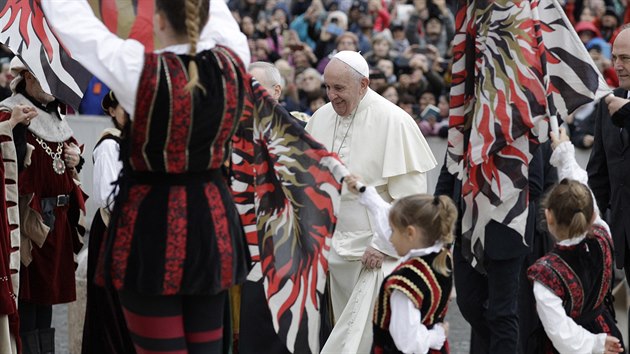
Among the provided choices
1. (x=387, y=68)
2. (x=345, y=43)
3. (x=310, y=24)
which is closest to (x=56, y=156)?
(x=387, y=68)

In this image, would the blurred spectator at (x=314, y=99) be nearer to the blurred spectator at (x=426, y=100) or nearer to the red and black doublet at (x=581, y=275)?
the blurred spectator at (x=426, y=100)

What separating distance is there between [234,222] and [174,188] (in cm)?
29

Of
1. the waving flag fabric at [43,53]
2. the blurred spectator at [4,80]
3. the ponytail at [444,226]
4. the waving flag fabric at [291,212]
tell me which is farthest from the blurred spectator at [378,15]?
the ponytail at [444,226]

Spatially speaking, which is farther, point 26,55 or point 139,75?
point 26,55

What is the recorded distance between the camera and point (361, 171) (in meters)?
6.54

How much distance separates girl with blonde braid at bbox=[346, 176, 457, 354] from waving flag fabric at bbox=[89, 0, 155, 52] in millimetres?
1010

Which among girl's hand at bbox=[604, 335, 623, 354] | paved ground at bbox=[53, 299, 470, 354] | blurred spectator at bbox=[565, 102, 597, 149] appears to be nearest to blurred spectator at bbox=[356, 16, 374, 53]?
blurred spectator at bbox=[565, 102, 597, 149]

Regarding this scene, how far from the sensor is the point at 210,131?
4.05m

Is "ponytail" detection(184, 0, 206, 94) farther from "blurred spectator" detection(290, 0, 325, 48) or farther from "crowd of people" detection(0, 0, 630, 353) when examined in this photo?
"blurred spectator" detection(290, 0, 325, 48)

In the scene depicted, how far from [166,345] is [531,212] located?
3.33m

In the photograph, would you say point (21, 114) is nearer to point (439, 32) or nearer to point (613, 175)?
point (613, 175)

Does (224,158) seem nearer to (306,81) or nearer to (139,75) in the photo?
(139,75)

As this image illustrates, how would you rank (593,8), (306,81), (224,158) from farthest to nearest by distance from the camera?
1. (593,8)
2. (306,81)
3. (224,158)

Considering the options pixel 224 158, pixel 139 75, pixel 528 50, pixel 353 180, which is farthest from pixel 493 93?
pixel 139 75
